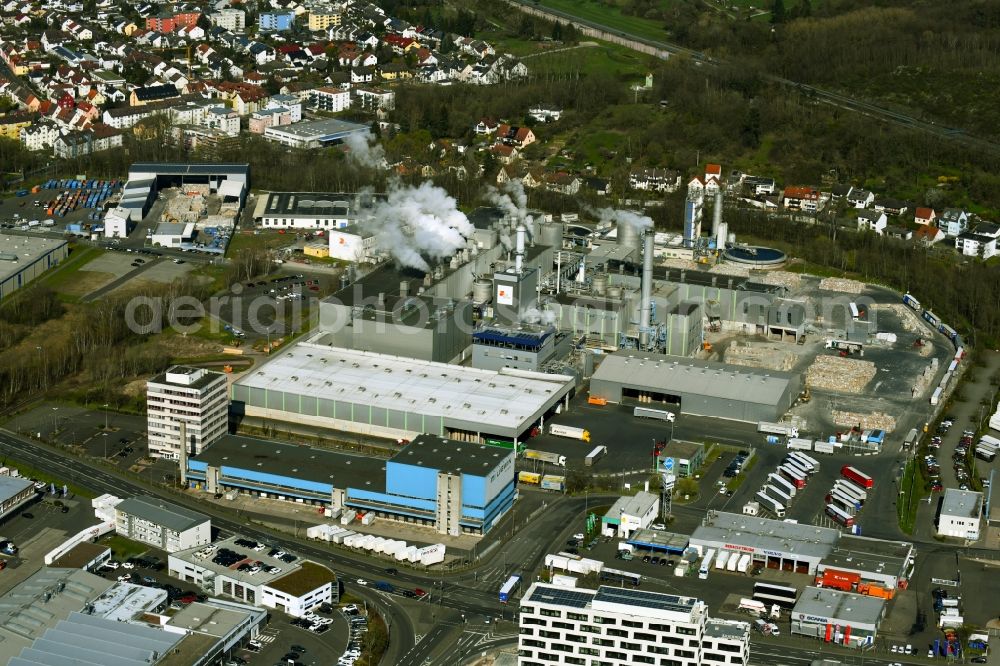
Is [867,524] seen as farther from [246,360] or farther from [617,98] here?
[617,98]

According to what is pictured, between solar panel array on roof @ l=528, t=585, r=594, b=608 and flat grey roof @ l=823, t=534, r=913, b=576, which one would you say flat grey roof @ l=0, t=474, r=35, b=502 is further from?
flat grey roof @ l=823, t=534, r=913, b=576

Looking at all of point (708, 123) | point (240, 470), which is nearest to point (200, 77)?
point (708, 123)

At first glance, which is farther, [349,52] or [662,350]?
[349,52]

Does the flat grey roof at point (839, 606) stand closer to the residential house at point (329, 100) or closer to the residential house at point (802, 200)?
the residential house at point (802, 200)

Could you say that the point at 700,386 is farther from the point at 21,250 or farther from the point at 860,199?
the point at 21,250

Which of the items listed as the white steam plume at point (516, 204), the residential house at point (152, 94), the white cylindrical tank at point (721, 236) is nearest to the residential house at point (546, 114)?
the white steam plume at point (516, 204)

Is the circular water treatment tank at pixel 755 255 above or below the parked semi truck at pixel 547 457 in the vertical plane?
above

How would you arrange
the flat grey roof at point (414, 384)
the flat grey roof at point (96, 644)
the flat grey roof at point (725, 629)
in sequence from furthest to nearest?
Answer: the flat grey roof at point (414, 384)
the flat grey roof at point (96, 644)
the flat grey roof at point (725, 629)
